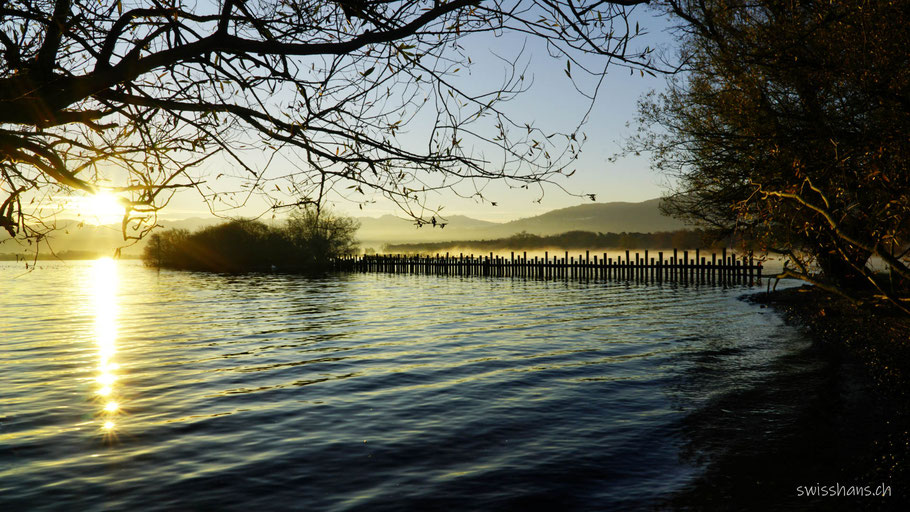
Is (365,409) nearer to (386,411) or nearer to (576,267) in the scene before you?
(386,411)

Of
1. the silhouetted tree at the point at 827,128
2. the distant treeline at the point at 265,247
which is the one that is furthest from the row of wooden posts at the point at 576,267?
the silhouetted tree at the point at 827,128

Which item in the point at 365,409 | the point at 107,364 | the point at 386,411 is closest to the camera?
the point at 386,411

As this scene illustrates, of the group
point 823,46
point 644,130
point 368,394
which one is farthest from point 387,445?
point 644,130

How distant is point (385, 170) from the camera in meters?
5.38

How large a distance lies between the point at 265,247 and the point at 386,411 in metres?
65.1

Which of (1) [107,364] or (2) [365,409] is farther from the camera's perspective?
(1) [107,364]

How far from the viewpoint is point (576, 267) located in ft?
167

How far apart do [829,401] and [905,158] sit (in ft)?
12.2

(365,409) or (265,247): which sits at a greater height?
(265,247)

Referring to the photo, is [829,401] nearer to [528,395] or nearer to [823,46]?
[528,395]

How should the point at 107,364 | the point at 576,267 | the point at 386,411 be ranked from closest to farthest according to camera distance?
1. the point at 386,411
2. the point at 107,364
3. the point at 576,267

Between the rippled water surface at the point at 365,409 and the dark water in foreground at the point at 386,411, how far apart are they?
34 mm

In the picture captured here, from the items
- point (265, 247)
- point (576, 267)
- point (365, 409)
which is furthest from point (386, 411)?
point (265, 247)

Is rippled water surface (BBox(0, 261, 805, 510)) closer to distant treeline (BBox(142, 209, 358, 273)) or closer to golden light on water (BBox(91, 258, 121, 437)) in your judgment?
golden light on water (BBox(91, 258, 121, 437))
